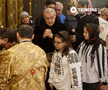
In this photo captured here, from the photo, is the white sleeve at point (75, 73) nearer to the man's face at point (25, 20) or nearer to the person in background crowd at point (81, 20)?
the person in background crowd at point (81, 20)

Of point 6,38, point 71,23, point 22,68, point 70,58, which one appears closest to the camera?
point 22,68

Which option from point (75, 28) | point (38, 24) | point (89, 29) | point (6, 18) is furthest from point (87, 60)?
point (6, 18)

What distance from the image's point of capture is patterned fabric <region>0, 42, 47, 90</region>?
197cm

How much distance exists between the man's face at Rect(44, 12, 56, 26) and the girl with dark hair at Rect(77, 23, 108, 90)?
0.57m

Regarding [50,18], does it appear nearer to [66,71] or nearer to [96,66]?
[66,71]

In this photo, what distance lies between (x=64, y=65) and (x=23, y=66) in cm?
80

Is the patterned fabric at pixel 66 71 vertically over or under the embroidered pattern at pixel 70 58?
under

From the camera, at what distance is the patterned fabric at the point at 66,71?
2.56m

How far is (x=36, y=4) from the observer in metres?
7.77

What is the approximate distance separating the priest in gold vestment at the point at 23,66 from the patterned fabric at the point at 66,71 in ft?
1.55

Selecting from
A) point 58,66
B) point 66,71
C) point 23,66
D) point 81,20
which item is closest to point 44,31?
point 58,66

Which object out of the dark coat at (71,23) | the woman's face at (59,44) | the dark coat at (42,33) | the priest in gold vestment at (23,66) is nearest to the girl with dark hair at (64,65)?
the woman's face at (59,44)

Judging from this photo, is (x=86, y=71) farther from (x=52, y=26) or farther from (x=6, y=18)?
(x=6, y=18)

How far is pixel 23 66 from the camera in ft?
6.75
